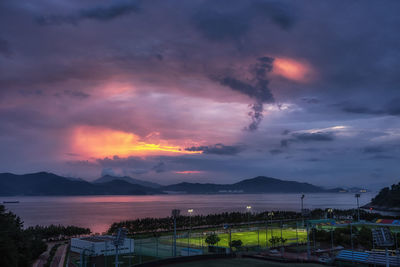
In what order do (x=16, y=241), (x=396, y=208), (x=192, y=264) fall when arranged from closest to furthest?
(x=192, y=264) < (x=16, y=241) < (x=396, y=208)

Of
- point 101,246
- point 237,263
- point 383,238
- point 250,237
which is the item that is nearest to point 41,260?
point 101,246

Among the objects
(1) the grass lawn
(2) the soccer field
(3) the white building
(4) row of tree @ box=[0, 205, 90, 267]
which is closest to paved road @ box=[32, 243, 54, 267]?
(4) row of tree @ box=[0, 205, 90, 267]

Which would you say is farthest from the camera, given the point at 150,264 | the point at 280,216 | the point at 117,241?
the point at 280,216

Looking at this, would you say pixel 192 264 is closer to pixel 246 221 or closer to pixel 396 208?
pixel 246 221

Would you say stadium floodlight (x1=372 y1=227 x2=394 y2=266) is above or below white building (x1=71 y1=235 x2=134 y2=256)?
above

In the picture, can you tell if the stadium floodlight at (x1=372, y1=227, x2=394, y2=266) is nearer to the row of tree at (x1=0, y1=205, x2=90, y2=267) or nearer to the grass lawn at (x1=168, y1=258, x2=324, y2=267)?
the grass lawn at (x1=168, y1=258, x2=324, y2=267)

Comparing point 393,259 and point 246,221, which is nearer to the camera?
point 393,259

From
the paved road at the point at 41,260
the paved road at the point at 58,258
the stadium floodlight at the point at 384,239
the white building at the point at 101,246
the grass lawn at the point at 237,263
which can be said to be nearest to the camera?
the stadium floodlight at the point at 384,239

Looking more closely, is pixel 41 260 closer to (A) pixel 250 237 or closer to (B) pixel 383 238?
(A) pixel 250 237

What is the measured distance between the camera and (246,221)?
9356 cm

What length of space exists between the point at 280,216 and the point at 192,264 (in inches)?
3266

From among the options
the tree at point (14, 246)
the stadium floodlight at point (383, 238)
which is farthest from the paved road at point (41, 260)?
the stadium floodlight at point (383, 238)

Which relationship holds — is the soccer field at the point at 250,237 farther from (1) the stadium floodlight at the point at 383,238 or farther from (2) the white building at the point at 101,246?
(1) the stadium floodlight at the point at 383,238

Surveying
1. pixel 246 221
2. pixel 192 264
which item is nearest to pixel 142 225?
pixel 246 221
